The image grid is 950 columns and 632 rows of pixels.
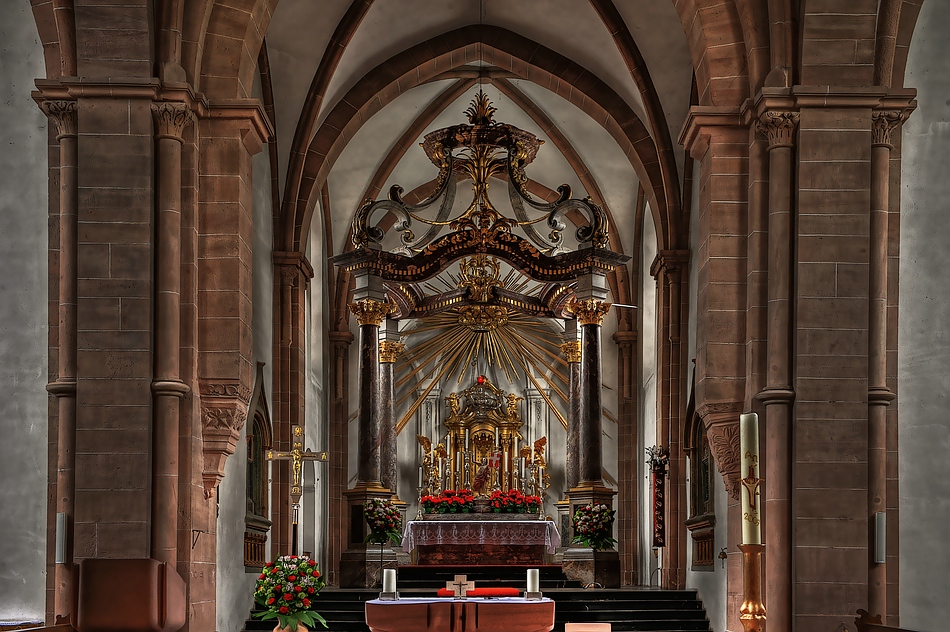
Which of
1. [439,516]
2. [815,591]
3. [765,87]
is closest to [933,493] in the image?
[815,591]

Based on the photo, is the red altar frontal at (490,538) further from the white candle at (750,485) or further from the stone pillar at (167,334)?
the white candle at (750,485)

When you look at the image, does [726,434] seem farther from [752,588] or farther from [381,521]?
[381,521]

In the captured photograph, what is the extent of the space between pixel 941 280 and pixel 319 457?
7624mm

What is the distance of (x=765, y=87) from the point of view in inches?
376

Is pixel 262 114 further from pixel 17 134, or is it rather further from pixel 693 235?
pixel 693 235

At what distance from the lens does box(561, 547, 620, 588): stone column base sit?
17122mm

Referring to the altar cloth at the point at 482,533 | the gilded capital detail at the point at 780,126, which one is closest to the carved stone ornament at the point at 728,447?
the gilded capital detail at the point at 780,126

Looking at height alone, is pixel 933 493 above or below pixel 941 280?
below

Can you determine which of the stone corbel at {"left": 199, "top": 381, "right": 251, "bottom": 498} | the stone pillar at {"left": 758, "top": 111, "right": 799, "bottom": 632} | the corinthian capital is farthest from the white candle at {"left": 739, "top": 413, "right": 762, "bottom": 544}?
the corinthian capital

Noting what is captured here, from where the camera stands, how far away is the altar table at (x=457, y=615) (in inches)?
395

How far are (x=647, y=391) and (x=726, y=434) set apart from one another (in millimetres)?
11446

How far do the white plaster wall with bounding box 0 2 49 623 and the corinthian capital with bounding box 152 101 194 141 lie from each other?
5.58 ft

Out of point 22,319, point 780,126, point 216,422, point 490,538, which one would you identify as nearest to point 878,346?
point 780,126

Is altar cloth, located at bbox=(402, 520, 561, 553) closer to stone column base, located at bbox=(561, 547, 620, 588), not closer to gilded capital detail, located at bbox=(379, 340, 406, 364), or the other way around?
stone column base, located at bbox=(561, 547, 620, 588)
